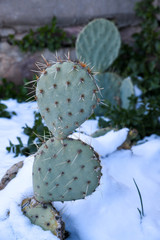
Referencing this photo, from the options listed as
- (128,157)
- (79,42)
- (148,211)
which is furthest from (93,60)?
(148,211)

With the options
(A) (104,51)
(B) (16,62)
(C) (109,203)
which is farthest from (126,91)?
(C) (109,203)

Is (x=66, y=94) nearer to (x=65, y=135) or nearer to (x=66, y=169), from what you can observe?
(x=65, y=135)

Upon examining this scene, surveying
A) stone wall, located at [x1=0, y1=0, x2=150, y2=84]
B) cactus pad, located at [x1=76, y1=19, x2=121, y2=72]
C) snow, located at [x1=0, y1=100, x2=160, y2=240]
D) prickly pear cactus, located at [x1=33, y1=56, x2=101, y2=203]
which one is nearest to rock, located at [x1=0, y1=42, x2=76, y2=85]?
stone wall, located at [x1=0, y1=0, x2=150, y2=84]

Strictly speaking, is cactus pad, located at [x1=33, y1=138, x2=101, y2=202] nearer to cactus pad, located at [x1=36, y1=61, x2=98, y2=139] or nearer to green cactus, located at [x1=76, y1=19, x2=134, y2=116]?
cactus pad, located at [x1=36, y1=61, x2=98, y2=139]

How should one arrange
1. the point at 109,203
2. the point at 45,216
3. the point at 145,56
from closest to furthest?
the point at 45,216 < the point at 109,203 < the point at 145,56

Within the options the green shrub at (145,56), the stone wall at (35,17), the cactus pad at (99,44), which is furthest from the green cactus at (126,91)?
the stone wall at (35,17)
